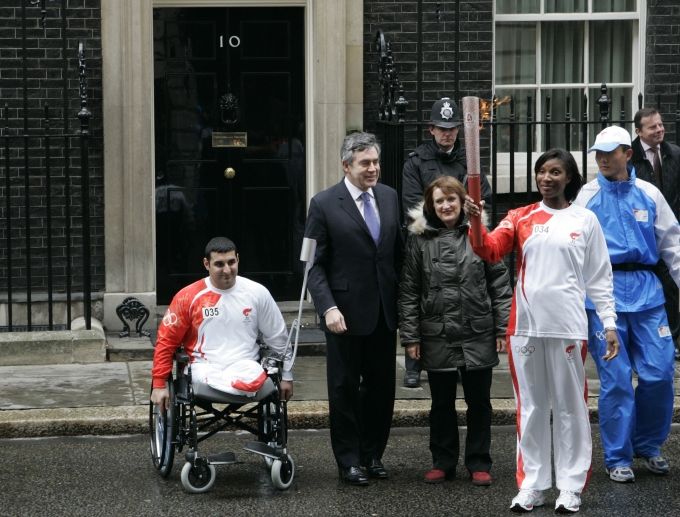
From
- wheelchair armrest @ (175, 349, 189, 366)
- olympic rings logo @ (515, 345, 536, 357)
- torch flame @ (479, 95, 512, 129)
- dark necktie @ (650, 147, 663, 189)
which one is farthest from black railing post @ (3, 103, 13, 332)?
olympic rings logo @ (515, 345, 536, 357)

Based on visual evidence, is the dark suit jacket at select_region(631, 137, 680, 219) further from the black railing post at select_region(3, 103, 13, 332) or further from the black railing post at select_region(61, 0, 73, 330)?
the black railing post at select_region(3, 103, 13, 332)

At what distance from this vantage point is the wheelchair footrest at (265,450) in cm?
689

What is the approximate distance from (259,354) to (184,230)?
13.9ft

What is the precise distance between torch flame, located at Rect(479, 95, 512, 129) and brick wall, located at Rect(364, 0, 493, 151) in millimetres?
245

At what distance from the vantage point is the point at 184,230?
11281 mm

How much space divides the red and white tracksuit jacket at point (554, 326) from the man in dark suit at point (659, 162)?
2.56 metres

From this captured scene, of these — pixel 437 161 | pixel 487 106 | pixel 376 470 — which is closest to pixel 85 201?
pixel 437 161

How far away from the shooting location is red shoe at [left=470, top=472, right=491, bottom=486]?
23.2 feet

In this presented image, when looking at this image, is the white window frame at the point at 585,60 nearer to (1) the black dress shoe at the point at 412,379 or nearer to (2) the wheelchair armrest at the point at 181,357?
(1) the black dress shoe at the point at 412,379

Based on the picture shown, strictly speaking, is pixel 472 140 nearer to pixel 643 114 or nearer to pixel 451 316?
pixel 451 316

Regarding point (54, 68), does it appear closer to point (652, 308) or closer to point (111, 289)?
point (111, 289)

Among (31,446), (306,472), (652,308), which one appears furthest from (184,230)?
(652,308)

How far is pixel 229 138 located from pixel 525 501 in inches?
212

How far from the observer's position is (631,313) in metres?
7.29
